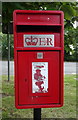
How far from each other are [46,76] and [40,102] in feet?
1.01

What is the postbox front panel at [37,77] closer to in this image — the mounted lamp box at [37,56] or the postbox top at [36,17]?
the mounted lamp box at [37,56]

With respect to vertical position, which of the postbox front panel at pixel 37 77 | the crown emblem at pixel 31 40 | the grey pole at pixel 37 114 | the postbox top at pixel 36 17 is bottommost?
the grey pole at pixel 37 114

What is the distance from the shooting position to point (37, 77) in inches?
90.2

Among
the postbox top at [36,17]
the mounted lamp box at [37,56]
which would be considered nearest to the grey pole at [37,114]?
the mounted lamp box at [37,56]

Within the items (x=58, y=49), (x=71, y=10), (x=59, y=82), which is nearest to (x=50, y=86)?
(x=59, y=82)

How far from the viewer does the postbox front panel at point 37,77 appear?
2271mm

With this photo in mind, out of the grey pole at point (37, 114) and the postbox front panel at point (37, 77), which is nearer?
the postbox front panel at point (37, 77)

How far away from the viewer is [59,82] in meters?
2.36

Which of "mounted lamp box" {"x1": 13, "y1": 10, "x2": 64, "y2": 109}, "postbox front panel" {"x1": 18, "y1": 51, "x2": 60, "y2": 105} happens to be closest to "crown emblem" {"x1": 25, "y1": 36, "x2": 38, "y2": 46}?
"mounted lamp box" {"x1": 13, "y1": 10, "x2": 64, "y2": 109}

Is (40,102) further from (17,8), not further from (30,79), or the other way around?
(17,8)

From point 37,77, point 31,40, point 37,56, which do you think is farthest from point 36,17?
point 37,77

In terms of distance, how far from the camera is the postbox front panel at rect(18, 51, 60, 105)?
2.27 metres

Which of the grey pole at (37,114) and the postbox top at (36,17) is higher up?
the postbox top at (36,17)

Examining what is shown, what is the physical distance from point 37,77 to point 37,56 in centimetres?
24
